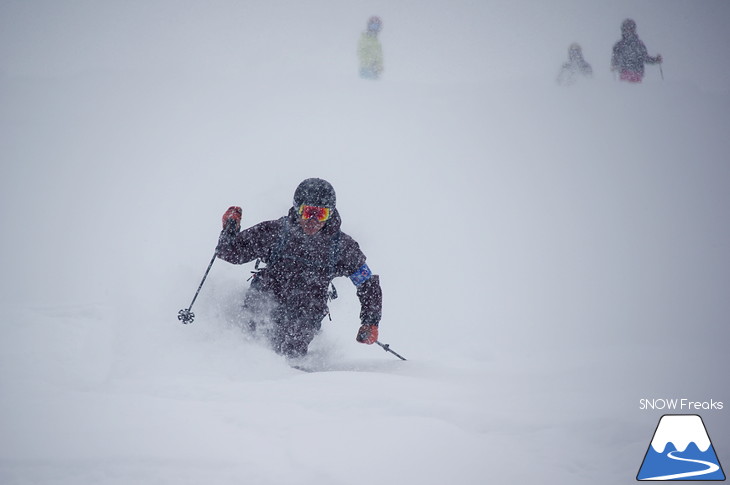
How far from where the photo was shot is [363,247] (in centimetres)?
692

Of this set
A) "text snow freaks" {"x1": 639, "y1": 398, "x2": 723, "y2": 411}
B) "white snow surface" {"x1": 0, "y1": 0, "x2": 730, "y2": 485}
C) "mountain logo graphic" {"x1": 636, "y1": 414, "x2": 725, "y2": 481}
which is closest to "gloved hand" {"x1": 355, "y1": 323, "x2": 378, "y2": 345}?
"white snow surface" {"x1": 0, "y1": 0, "x2": 730, "y2": 485}

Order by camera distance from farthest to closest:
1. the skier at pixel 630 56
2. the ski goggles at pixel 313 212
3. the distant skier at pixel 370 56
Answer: the distant skier at pixel 370 56 < the skier at pixel 630 56 < the ski goggles at pixel 313 212

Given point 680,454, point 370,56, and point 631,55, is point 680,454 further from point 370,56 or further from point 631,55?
point 370,56

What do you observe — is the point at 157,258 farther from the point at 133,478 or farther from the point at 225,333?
the point at 133,478

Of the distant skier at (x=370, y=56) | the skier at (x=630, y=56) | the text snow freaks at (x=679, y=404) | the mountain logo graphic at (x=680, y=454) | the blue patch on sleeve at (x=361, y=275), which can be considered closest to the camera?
the mountain logo graphic at (x=680, y=454)

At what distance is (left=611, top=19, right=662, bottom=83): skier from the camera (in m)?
10.6

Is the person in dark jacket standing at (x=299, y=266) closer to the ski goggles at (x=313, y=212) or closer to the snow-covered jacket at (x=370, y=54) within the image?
the ski goggles at (x=313, y=212)

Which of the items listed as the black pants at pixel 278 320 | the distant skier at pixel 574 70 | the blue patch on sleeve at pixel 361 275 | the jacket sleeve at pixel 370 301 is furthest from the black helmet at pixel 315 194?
the distant skier at pixel 574 70

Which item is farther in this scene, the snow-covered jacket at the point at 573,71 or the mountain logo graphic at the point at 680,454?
the snow-covered jacket at the point at 573,71

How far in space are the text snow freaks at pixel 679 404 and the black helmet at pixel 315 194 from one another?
9.28 feet

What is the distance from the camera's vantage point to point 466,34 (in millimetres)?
18766

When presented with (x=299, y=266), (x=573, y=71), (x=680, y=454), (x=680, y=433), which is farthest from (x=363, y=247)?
(x=573, y=71)

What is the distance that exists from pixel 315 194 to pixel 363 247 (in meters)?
3.53

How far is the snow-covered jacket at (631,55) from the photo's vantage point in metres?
10.7
